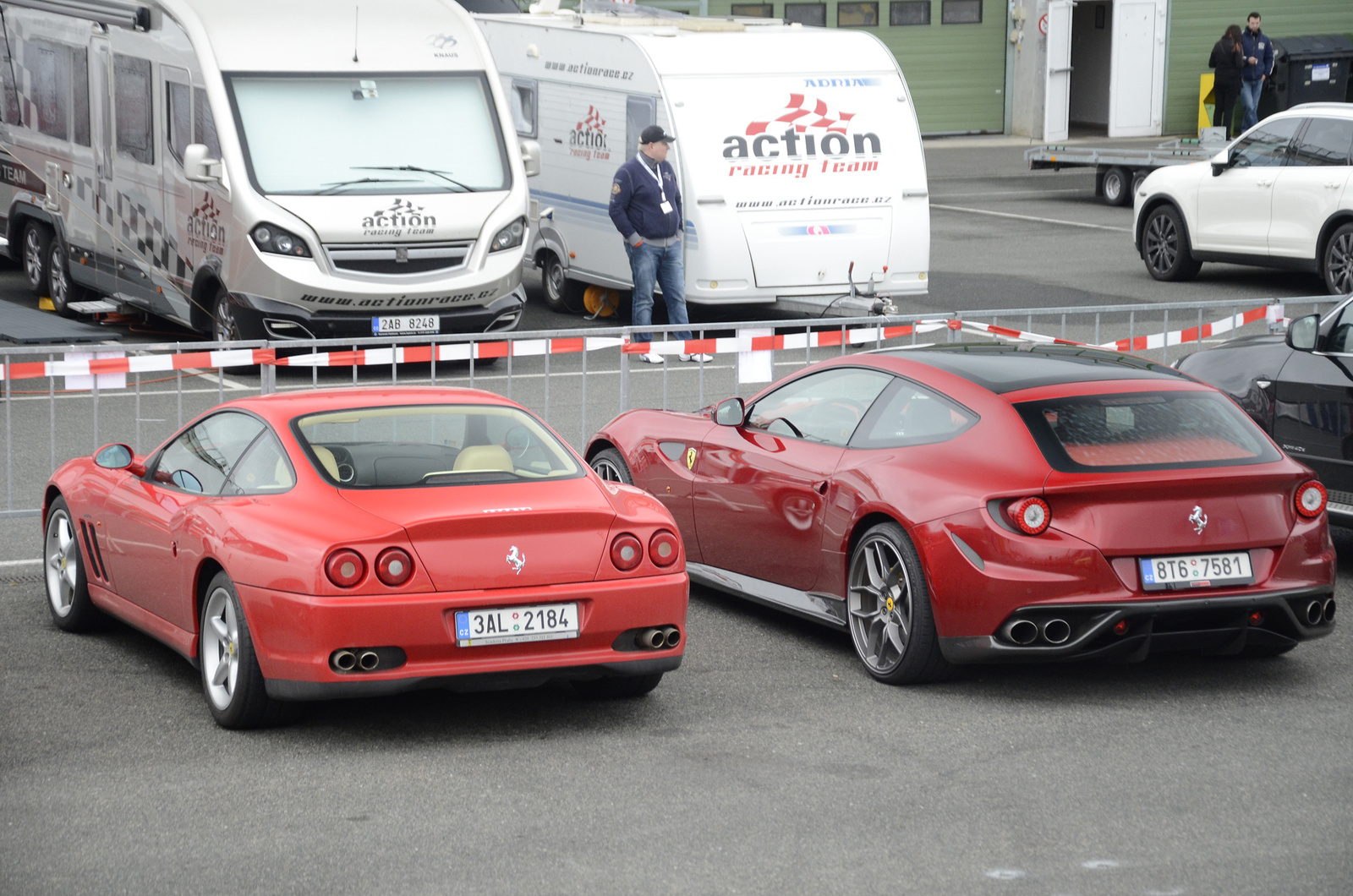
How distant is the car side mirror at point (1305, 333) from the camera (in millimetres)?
9102

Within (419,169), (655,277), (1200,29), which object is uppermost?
(1200,29)

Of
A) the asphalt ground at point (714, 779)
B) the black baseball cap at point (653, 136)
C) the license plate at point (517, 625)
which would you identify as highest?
the black baseball cap at point (653, 136)

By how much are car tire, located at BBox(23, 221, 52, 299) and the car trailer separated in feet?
47.5

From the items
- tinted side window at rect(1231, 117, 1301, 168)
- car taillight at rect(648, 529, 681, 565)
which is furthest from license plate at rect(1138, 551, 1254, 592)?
tinted side window at rect(1231, 117, 1301, 168)

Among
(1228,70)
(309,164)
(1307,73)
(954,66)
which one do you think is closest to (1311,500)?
(309,164)

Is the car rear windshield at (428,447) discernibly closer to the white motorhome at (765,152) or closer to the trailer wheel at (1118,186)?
the white motorhome at (765,152)

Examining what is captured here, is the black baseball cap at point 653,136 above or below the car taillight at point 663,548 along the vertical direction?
above

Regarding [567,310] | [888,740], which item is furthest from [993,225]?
[888,740]

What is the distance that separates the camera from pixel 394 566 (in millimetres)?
6336

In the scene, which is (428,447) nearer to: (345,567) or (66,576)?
(345,567)

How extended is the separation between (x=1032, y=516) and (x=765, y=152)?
10.4 metres

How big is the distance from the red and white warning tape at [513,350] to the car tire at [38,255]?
728cm

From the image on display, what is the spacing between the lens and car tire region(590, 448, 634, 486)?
367 inches

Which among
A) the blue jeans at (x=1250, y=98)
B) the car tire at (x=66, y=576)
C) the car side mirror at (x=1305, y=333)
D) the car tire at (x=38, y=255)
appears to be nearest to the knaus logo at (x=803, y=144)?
the car tire at (x=38, y=255)
